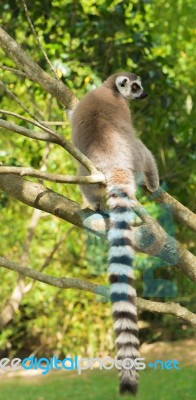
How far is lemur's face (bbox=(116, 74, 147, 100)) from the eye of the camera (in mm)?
3969

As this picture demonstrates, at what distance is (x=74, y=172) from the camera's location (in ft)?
24.4

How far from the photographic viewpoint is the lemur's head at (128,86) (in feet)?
13.0

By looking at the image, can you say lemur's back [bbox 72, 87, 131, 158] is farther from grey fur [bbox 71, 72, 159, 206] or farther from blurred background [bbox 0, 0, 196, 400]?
blurred background [bbox 0, 0, 196, 400]

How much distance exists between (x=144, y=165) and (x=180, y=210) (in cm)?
51

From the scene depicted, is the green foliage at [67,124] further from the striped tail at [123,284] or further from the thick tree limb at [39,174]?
the thick tree limb at [39,174]

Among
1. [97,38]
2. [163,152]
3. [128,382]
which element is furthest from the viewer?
[163,152]

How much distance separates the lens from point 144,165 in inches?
140

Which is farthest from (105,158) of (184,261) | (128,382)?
(128,382)

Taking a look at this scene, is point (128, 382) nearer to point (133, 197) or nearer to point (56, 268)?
point (133, 197)

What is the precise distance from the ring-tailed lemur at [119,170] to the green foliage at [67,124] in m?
0.39

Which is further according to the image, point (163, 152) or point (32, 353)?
point (32, 353)

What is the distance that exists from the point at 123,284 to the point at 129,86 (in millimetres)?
1766

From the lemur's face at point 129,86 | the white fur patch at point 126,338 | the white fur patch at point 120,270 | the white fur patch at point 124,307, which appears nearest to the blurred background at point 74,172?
the lemur's face at point 129,86

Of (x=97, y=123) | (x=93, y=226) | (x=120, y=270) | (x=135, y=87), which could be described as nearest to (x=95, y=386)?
(x=135, y=87)
